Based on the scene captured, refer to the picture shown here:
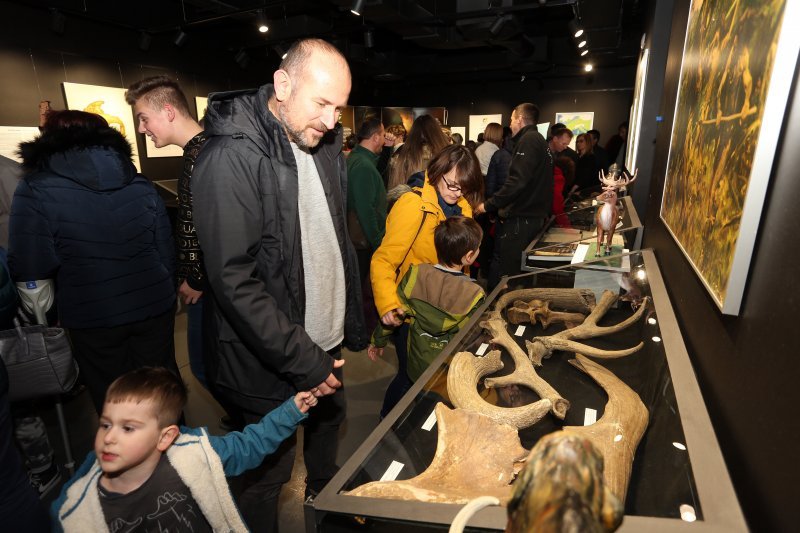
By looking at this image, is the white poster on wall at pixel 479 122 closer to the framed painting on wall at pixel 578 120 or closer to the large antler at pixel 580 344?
the framed painting on wall at pixel 578 120

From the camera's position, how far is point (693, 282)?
159cm

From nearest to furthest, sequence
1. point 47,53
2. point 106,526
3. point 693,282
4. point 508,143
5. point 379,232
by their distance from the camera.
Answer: point 106,526
point 693,282
point 379,232
point 508,143
point 47,53

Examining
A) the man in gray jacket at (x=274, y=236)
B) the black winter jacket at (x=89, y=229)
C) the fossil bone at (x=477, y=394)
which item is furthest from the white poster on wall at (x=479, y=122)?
the fossil bone at (x=477, y=394)

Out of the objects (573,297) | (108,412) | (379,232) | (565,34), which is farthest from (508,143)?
(565,34)

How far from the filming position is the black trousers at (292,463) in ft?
5.99

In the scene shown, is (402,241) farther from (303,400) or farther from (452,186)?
(303,400)

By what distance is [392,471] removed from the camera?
4.23 feet

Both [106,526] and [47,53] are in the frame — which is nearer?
[106,526]

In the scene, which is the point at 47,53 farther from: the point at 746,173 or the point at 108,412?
the point at 746,173

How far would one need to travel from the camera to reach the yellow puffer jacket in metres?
2.47

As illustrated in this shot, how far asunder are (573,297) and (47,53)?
7.08 m

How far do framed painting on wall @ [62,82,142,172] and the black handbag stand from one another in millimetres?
4586

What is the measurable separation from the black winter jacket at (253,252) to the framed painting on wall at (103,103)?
17.4 feet

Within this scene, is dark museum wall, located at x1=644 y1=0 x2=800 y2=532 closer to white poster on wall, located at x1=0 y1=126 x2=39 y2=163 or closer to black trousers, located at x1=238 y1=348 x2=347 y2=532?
black trousers, located at x1=238 y1=348 x2=347 y2=532
